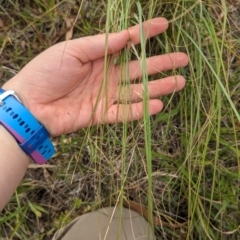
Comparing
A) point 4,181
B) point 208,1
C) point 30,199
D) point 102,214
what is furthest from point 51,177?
point 208,1

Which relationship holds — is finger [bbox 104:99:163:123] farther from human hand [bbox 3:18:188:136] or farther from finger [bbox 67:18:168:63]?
finger [bbox 67:18:168:63]

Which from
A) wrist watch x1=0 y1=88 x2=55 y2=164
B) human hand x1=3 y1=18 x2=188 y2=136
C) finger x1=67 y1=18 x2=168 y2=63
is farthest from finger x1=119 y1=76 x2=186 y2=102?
wrist watch x1=0 y1=88 x2=55 y2=164

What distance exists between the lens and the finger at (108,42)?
3.04 ft

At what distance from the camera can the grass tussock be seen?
0.99 metres

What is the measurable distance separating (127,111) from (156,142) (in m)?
0.26

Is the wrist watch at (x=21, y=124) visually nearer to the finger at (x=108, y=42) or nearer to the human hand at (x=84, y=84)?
the human hand at (x=84, y=84)

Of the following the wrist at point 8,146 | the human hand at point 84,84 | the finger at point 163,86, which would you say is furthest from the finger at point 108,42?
the wrist at point 8,146

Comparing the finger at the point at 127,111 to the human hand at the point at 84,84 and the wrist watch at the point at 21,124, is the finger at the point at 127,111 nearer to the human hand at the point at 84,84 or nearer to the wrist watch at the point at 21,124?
the human hand at the point at 84,84

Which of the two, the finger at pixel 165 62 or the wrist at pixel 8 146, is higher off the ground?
the finger at pixel 165 62

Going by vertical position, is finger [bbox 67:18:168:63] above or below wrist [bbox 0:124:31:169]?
above

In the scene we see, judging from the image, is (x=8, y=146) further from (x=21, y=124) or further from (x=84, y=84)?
(x=84, y=84)

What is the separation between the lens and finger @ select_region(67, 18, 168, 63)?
93 cm

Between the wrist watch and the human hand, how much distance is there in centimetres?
4

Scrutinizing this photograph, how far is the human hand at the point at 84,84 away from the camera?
96 cm
